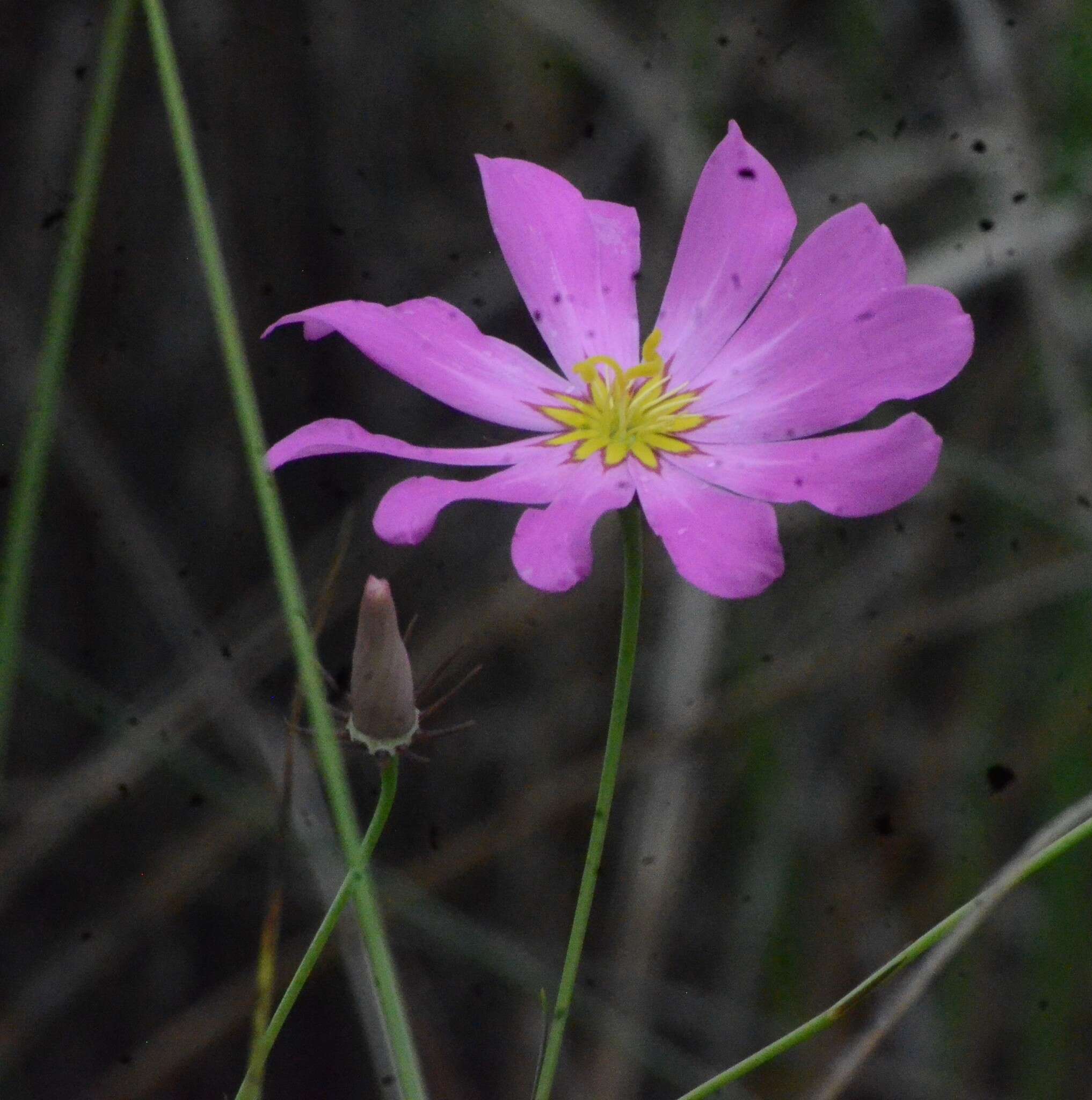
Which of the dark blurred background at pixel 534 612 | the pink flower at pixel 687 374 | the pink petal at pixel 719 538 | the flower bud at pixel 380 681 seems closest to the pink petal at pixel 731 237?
the pink flower at pixel 687 374

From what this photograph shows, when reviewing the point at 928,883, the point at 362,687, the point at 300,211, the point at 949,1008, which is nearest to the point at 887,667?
the point at 928,883

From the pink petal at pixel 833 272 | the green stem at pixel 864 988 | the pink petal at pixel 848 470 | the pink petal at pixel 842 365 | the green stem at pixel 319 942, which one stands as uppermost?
the pink petal at pixel 833 272

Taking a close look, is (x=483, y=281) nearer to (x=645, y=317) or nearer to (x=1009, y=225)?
(x=645, y=317)

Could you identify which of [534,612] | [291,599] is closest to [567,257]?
[291,599]

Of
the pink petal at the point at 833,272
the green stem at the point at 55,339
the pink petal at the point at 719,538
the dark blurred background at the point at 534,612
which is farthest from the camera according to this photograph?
the dark blurred background at the point at 534,612

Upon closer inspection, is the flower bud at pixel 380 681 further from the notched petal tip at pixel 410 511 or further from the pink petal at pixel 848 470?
the pink petal at pixel 848 470

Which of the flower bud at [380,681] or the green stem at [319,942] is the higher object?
the flower bud at [380,681]

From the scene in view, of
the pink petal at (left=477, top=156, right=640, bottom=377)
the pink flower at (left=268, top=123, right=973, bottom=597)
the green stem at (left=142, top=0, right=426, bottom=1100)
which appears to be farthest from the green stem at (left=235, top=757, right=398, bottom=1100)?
the pink petal at (left=477, top=156, right=640, bottom=377)
